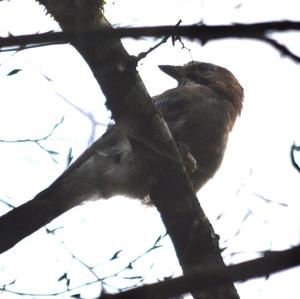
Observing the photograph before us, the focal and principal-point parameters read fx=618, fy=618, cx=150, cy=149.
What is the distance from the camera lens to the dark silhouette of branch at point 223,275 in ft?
3.41

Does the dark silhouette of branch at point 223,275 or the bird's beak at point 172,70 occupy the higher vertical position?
the bird's beak at point 172,70

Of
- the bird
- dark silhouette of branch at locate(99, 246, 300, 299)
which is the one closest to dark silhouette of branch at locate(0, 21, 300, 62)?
dark silhouette of branch at locate(99, 246, 300, 299)

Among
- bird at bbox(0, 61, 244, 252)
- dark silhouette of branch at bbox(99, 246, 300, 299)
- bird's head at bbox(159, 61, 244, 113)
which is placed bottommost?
dark silhouette of branch at bbox(99, 246, 300, 299)

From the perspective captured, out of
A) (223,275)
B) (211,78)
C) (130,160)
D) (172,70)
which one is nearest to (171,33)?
(223,275)

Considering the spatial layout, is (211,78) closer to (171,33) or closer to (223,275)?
(171,33)

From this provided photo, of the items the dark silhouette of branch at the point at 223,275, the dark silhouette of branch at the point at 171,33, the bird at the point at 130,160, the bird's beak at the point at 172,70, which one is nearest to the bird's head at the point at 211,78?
the bird's beak at the point at 172,70

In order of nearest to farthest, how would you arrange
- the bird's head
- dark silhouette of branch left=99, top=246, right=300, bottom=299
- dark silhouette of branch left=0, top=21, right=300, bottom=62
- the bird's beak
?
dark silhouette of branch left=99, top=246, right=300, bottom=299, dark silhouette of branch left=0, top=21, right=300, bottom=62, the bird's head, the bird's beak

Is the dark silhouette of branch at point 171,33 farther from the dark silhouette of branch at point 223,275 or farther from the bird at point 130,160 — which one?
the bird at point 130,160

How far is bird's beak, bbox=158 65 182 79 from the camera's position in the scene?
675cm

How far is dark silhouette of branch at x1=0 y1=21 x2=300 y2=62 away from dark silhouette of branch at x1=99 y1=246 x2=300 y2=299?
0.47m

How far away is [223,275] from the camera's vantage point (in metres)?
1.06

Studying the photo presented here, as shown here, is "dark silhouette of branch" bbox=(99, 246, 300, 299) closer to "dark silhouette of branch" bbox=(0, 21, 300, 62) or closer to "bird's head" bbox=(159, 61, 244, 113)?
"dark silhouette of branch" bbox=(0, 21, 300, 62)

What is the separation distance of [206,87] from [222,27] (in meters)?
5.09

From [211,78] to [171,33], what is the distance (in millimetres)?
5387
